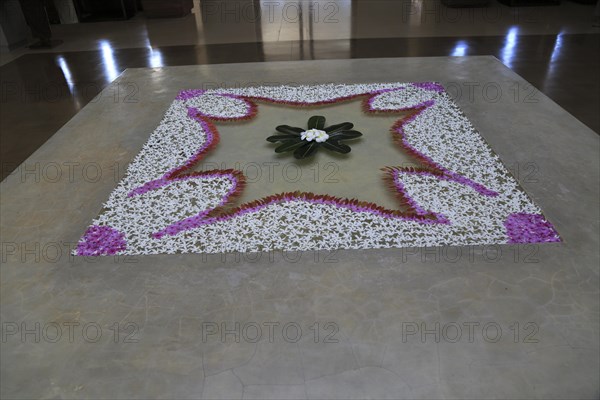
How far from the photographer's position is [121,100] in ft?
14.7

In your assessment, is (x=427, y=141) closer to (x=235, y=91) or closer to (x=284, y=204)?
(x=284, y=204)

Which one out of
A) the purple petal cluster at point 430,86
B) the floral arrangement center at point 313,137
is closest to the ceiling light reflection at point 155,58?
the floral arrangement center at point 313,137

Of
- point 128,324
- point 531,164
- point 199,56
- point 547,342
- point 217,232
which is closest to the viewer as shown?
point 547,342

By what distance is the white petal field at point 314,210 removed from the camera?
2439 mm

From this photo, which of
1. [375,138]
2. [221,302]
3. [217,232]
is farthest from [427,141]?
[221,302]

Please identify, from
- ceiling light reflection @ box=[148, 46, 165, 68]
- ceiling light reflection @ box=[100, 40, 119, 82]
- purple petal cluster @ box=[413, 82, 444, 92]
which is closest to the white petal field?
purple petal cluster @ box=[413, 82, 444, 92]

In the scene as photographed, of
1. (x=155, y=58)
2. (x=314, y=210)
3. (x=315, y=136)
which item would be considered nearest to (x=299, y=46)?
(x=155, y=58)

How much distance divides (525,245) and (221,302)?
1587 mm

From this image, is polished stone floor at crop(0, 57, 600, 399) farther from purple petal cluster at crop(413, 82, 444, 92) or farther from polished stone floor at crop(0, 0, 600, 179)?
purple petal cluster at crop(413, 82, 444, 92)

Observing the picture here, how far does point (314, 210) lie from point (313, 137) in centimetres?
85

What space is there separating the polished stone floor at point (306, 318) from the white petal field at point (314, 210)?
4.1 inches

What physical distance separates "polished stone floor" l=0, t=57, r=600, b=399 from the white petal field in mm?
103

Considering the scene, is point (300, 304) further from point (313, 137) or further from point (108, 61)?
point (108, 61)

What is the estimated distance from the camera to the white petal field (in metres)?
2.44
